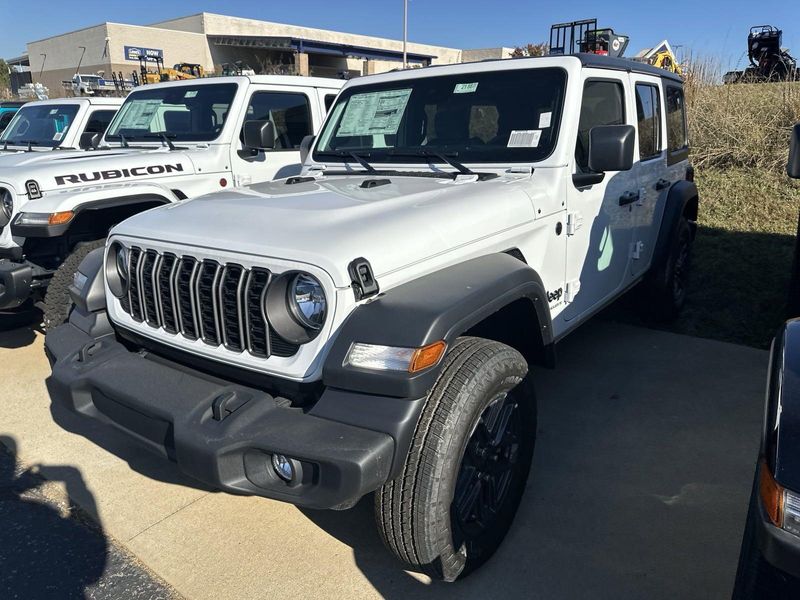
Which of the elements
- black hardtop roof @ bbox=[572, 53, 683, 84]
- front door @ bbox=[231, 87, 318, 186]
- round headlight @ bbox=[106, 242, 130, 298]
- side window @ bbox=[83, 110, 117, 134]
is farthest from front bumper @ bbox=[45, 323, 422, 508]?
side window @ bbox=[83, 110, 117, 134]

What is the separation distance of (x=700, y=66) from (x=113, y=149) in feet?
32.7

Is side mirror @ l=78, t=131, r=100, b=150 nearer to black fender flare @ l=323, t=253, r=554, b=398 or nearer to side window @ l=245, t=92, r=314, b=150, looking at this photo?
side window @ l=245, t=92, r=314, b=150

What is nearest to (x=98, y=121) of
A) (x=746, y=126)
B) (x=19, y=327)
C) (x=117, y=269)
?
(x=19, y=327)

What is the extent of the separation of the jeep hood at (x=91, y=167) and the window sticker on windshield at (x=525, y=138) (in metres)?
3.14

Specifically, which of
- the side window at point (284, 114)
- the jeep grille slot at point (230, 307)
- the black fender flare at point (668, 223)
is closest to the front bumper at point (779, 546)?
the jeep grille slot at point (230, 307)

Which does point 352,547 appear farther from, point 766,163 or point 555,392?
point 766,163

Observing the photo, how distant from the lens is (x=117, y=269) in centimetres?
282

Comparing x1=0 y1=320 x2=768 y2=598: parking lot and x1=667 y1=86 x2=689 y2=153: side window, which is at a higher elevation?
x1=667 y1=86 x2=689 y2=153: side window

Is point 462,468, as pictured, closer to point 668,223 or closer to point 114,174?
point 668,223

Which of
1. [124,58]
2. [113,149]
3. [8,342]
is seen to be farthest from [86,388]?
[124,58]

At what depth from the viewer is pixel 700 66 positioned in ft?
37.2

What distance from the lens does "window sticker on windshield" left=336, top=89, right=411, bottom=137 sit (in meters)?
3.72

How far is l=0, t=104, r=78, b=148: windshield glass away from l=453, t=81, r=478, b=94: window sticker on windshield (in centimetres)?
540

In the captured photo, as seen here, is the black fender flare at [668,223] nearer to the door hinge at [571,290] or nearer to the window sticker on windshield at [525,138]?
the door hinge at [571,290]
